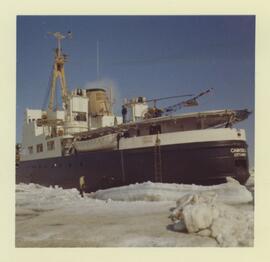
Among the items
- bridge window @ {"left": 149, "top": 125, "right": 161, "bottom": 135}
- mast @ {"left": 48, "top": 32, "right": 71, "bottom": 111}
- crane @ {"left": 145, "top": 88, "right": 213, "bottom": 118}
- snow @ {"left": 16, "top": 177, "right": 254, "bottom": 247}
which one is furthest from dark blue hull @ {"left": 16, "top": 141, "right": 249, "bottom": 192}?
mast @ {"left": 48, "top": 32, "right": 71, "bottom": 111}

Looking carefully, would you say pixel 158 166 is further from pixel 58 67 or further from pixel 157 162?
pixel 58 67

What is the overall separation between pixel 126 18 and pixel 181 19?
91 cm

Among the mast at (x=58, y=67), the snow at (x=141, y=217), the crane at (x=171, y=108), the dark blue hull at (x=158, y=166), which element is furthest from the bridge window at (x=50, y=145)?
the crane at (x=171, y=108)

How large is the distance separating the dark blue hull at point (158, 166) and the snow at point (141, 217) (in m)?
0.20

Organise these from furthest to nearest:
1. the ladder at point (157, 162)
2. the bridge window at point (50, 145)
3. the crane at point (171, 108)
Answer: the bridge window at point (50, 145)
the ladder at point (157, 162)
the crane at point (171, 108)

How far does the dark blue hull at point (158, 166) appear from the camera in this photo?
838 centimetres

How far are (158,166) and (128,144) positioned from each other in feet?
2.93

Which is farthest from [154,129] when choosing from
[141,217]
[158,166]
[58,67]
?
[58,67]

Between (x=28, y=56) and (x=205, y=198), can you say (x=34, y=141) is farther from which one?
(x=205, y=198)

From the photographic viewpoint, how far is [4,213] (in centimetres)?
734

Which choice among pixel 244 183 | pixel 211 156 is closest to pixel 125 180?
pixel 211 156

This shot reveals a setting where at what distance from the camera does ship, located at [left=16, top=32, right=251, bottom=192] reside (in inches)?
332

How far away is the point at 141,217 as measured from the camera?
772 cm

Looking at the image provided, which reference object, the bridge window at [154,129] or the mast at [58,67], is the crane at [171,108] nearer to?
the bridge window at [154,129]
